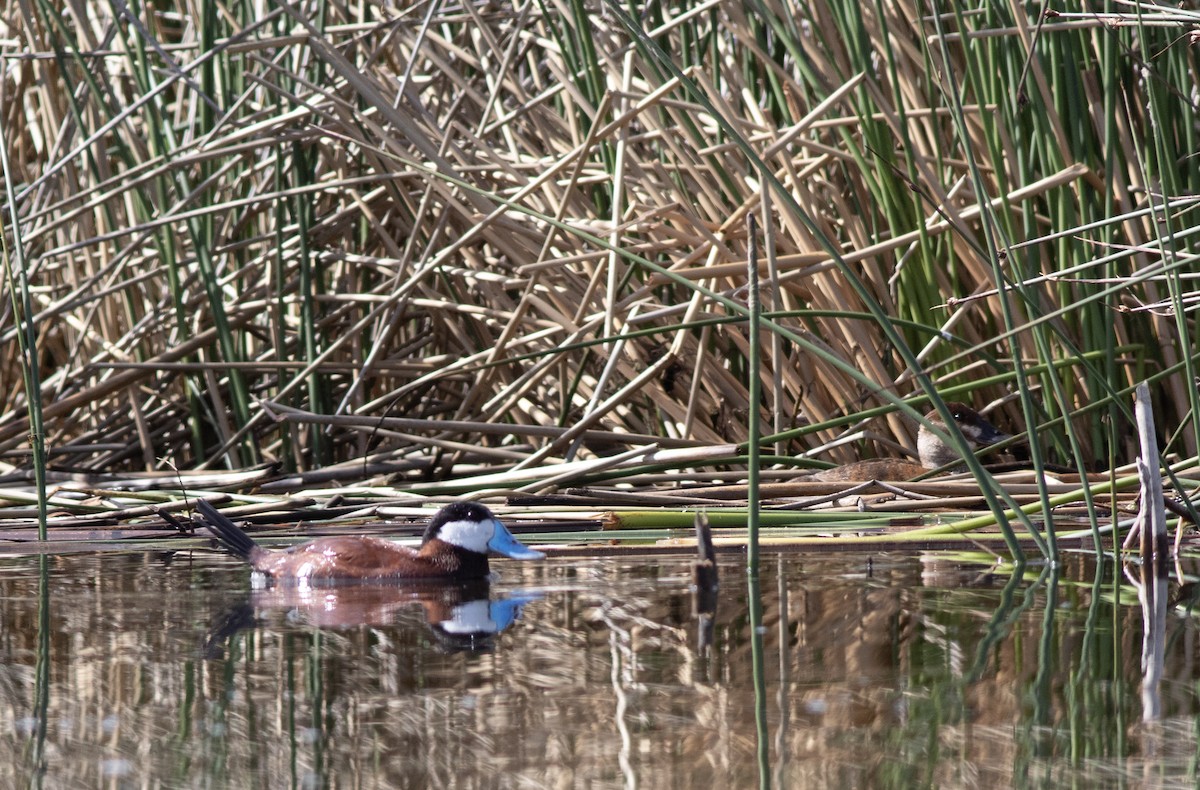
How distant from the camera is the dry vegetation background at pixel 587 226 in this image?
4.16 meters

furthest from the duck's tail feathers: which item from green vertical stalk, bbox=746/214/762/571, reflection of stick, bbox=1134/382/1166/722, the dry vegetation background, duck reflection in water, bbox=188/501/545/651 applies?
reflection of stick, bbox=1134/382/1166/722

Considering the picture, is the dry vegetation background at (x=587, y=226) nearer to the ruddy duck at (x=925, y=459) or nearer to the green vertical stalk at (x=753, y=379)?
the ruddy duck at (x=925, y=459)

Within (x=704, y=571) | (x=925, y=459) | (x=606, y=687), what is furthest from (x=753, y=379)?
(x=925, y=459)

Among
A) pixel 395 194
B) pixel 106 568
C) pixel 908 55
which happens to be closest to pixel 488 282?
pixel 395 194

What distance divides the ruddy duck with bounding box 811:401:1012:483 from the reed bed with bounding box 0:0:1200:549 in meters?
0.10

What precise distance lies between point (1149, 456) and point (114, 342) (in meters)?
4.17

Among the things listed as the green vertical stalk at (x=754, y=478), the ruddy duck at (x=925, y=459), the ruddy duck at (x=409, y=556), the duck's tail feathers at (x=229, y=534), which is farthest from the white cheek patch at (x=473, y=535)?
the ruddy duck at (x=925, y=459)

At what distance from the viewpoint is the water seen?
1761mm

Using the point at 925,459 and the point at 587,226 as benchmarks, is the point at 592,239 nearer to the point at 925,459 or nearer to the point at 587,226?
the point at 587,226

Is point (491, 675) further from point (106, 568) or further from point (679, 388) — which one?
point (679, 388)

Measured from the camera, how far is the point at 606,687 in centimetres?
218

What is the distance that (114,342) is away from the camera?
5.90 metres

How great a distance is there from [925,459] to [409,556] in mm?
1542

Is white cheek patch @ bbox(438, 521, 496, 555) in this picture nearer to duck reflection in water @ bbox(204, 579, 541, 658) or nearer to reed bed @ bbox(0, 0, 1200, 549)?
duck reflection in water @ bbox(204, 579, 541, 658)
